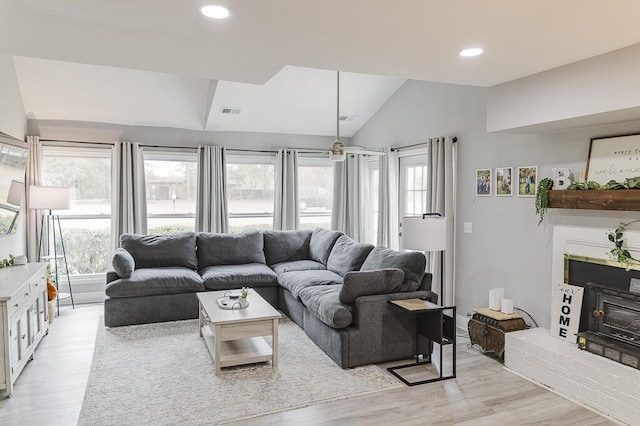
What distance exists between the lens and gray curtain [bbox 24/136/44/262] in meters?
5.69

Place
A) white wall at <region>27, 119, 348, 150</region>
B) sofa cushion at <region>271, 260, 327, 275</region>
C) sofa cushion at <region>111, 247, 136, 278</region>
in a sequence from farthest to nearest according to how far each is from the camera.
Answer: white wall at <region>27, 119, 348, 150</region>, sofa cushion at <region>271, 260, 327, 275</region>, sofa cushion at <region>111, 247, 136, 278</region>

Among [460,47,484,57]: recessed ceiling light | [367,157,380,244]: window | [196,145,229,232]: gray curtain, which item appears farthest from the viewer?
[367,157,380,244]: window

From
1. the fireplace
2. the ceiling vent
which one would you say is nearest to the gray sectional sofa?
the fireplace

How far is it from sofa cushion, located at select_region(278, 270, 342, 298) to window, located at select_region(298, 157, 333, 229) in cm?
220

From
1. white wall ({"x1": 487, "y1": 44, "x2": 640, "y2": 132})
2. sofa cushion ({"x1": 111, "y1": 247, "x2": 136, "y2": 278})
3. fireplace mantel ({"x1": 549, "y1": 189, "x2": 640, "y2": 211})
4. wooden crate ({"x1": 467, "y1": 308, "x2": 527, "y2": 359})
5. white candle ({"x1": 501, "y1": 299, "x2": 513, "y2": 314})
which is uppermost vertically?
white wall ({"x1": 487, "y1": 44, "x2": 640, "y2": 132})

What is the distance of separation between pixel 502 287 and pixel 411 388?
5.47 ft

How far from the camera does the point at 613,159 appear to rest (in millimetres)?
3420

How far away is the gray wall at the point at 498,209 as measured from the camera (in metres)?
3.83

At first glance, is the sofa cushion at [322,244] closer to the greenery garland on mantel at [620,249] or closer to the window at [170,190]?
the window at [170,190]

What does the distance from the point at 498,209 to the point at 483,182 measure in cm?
34

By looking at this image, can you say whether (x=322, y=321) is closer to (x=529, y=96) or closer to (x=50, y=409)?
(x=50, y=409)

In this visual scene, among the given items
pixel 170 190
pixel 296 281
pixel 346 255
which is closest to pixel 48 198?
pixel 170 190

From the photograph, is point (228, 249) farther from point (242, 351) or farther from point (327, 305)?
point (327, 305)

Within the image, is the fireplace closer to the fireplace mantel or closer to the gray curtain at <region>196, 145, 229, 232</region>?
the fireplace mantel
